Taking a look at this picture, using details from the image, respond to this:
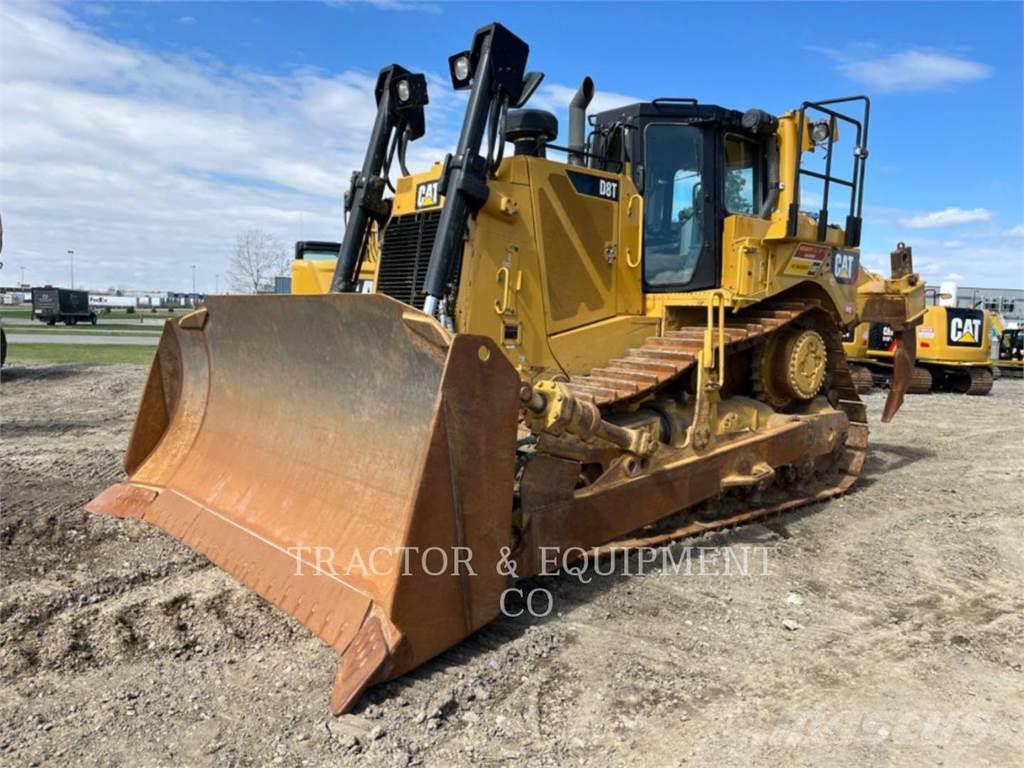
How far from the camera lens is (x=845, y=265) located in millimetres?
6801

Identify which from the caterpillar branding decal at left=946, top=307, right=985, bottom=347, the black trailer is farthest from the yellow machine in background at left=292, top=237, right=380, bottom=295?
the black trailer

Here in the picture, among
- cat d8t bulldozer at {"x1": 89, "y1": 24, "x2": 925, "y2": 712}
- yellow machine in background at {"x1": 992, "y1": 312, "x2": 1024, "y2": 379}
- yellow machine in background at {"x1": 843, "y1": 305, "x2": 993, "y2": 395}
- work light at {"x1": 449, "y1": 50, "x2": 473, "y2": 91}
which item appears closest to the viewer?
cat d8t bulldozer at {"x1": 89, "y1": 24, "x2": 925, "y2": 712}

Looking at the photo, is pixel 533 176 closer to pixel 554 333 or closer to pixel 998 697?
pixel 554 333

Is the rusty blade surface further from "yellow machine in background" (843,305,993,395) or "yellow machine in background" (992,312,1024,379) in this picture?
"yellow machine in background" (992,312,1024,379)

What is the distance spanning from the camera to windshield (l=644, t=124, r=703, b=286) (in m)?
5.90

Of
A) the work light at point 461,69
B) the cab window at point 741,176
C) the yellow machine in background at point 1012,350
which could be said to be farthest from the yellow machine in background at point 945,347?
the work light at point 461,69

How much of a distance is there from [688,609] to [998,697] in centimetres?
143

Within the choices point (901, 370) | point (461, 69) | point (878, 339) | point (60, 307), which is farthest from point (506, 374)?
point (60, 307)

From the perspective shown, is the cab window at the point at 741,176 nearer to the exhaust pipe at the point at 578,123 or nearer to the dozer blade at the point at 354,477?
the exhaust pipe at the point at 578,123

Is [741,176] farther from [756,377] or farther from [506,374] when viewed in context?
[506,374]

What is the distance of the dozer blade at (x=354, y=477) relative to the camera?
3.38 meters

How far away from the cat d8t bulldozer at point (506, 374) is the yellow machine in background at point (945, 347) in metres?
11.6

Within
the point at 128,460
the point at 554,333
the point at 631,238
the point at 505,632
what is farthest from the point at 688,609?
the point at 128,460

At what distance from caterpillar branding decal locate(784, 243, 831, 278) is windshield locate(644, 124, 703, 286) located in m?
0.83
